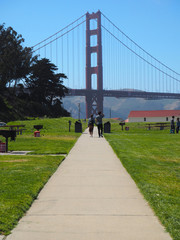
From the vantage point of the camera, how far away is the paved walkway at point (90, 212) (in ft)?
14.8

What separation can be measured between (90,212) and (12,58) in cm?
5495

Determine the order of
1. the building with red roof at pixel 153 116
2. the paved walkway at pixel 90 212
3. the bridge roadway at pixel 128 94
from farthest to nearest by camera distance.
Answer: the building with red roof at pixel 153 116 < the bridge roadway at pixel 128 94 < the paved walkway at pixel 90 212

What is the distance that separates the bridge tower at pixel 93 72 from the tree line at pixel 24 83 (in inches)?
1007

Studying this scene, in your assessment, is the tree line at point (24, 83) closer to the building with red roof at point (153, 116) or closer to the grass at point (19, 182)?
the grass at point (19, 182)

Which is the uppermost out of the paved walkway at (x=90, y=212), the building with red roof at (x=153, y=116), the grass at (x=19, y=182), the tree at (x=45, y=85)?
the tree at (x=45, y=85)

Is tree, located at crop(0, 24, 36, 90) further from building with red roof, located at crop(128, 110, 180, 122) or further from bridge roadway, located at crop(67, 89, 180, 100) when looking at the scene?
building with red roof, located at crop(128, 110, 180, 122)

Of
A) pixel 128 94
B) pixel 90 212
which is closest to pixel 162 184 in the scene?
pixel 90 212

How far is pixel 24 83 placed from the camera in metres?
65.3

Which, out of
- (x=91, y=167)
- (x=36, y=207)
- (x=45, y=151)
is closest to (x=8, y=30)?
(x=45, y=151)

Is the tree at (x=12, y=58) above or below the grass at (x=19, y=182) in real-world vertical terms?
above

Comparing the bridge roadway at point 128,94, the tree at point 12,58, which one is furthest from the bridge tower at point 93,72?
the tree at point 12,58

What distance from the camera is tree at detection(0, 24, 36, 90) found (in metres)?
57.0

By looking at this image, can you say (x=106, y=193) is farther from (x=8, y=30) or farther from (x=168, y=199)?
(x=8, y=30)

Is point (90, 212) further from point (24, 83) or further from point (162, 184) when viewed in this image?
point (24, 83)
